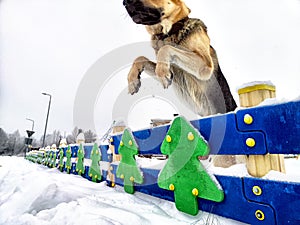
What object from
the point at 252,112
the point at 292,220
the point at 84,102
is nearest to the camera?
the point at 292,220

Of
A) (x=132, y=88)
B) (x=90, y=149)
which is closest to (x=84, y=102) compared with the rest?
(x=90, y=149)

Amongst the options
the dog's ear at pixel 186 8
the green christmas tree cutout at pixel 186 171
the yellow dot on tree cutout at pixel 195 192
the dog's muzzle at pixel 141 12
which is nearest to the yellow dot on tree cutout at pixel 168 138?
the green christmas tree cutout at pixel 186 171

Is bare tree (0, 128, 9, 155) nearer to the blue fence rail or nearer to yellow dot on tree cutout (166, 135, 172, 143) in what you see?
yellow dot on tree cutout (166, 135, 172, 143)

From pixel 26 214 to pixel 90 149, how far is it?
2.80 metres

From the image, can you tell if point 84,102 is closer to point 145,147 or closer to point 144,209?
point 145,147

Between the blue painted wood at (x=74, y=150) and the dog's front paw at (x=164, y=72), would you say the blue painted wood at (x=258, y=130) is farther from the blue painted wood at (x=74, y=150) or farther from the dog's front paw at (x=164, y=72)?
the blue painted wood at (x=74, y=150)

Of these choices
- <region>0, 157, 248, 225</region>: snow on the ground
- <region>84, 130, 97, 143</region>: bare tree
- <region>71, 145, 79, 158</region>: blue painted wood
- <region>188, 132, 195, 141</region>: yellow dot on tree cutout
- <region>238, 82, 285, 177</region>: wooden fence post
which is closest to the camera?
<region>238, 82, 285, 177</region>: wooden fence post

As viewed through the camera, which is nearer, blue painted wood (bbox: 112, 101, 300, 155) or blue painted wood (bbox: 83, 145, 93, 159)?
blue painted wood (bbox: 112, 101, 300, 155)

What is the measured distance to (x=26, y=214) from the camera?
1.63m

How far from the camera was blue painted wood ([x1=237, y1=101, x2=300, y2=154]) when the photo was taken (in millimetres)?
1177

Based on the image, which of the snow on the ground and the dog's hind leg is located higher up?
the dog's hind leg

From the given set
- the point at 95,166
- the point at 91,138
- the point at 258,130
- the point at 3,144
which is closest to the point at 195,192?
the point at 258,130

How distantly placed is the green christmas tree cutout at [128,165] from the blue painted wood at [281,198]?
1464 mm

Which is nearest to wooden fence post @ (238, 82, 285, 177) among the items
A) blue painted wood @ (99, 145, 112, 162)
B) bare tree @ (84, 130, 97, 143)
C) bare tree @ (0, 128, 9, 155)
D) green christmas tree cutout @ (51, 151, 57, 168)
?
blue painted wood @ (99, 145, 112, 162)
